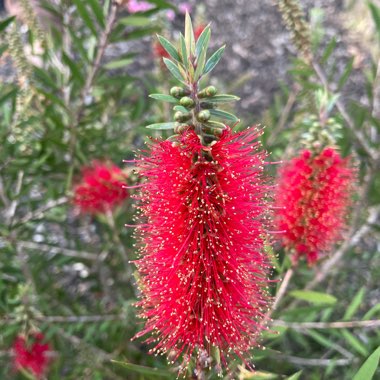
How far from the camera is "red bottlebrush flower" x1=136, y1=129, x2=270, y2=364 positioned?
3.03 ft

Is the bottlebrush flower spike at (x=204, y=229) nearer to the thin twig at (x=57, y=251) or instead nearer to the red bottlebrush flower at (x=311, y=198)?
the red bottlebrush flower at (x=311, y=198)

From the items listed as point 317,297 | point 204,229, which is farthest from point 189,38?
point 317,297

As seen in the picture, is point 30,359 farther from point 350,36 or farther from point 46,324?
point 350,36

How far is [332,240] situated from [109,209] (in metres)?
0.94

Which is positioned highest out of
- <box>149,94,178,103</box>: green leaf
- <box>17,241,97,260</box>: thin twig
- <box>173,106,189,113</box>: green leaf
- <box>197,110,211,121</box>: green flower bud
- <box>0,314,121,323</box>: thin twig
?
<box>149,94,178,103</box>: green leaf

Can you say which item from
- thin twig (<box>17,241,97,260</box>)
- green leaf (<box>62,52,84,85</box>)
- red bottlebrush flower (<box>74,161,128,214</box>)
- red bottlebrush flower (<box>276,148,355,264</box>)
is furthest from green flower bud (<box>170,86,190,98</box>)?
thin twig (<box>17,241,97,260</box>)

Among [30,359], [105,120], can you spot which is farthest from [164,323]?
[105,120]

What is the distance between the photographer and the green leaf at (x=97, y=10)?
4.26 ft

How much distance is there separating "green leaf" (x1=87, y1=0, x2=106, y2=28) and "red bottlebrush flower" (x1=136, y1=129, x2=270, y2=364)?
569 millimetres

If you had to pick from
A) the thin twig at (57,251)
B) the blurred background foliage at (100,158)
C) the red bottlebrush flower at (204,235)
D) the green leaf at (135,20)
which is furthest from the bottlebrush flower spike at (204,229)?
the thin twig at (57,251)

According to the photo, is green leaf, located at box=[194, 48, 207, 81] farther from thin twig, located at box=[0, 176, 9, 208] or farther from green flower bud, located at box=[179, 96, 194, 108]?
thin twig, located at box=[0, 176, 9, 208]

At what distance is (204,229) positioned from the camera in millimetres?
973

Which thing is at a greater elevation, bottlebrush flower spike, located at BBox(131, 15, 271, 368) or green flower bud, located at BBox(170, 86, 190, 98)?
green flower bud, located at BBox(170, 86, 190, 98)

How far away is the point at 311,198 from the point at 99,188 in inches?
33.7
